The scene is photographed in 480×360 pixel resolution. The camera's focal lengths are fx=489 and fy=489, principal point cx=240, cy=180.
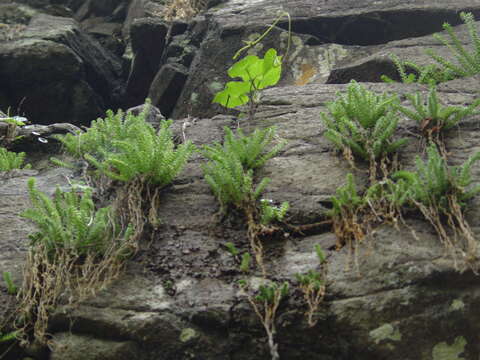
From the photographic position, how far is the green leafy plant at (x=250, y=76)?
201 inches

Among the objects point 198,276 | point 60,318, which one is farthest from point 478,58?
point 60,318

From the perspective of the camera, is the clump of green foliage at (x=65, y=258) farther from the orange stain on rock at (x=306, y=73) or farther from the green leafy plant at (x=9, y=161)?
the orange stain on rock at (x=306, y=73)

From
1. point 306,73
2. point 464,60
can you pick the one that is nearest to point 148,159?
point 464,60

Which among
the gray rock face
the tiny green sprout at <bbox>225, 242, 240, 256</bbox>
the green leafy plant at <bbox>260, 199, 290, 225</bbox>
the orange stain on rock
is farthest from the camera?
the gray rock face

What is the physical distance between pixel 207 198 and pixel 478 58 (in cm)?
361

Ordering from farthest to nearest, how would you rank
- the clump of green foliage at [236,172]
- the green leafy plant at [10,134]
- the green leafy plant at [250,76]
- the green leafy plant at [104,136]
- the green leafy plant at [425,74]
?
the green leafy plant at [10,134] → the green leafy plant at [425,74] → the green leafy plant at [104,136] → the green leafy plant at [250,76] → the clump of green foliage at [236,172]

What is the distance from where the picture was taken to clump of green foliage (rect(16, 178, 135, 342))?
11.3ft

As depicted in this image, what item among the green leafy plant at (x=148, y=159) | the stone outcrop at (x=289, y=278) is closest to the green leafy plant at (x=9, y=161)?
the stone outcrop at (x=289, y=278)

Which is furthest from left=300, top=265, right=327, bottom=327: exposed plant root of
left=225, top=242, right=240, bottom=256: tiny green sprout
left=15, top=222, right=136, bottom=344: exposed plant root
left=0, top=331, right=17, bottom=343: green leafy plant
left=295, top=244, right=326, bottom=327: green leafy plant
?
left=0, top=331, right=17, bottom=343: green leafy plant

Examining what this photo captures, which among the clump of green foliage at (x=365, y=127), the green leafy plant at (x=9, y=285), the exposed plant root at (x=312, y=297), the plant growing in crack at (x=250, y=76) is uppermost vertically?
the plant growing in crack at (x=250, y=76)

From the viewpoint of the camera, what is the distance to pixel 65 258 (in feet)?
11.9

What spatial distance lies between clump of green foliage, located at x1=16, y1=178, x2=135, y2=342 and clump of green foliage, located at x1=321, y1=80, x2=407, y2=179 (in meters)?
2.13

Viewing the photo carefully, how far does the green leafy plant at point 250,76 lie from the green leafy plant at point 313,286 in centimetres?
234

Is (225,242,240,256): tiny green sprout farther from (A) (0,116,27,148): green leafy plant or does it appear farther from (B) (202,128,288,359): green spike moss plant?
(A) (0,116,27,148): green leafy plant
